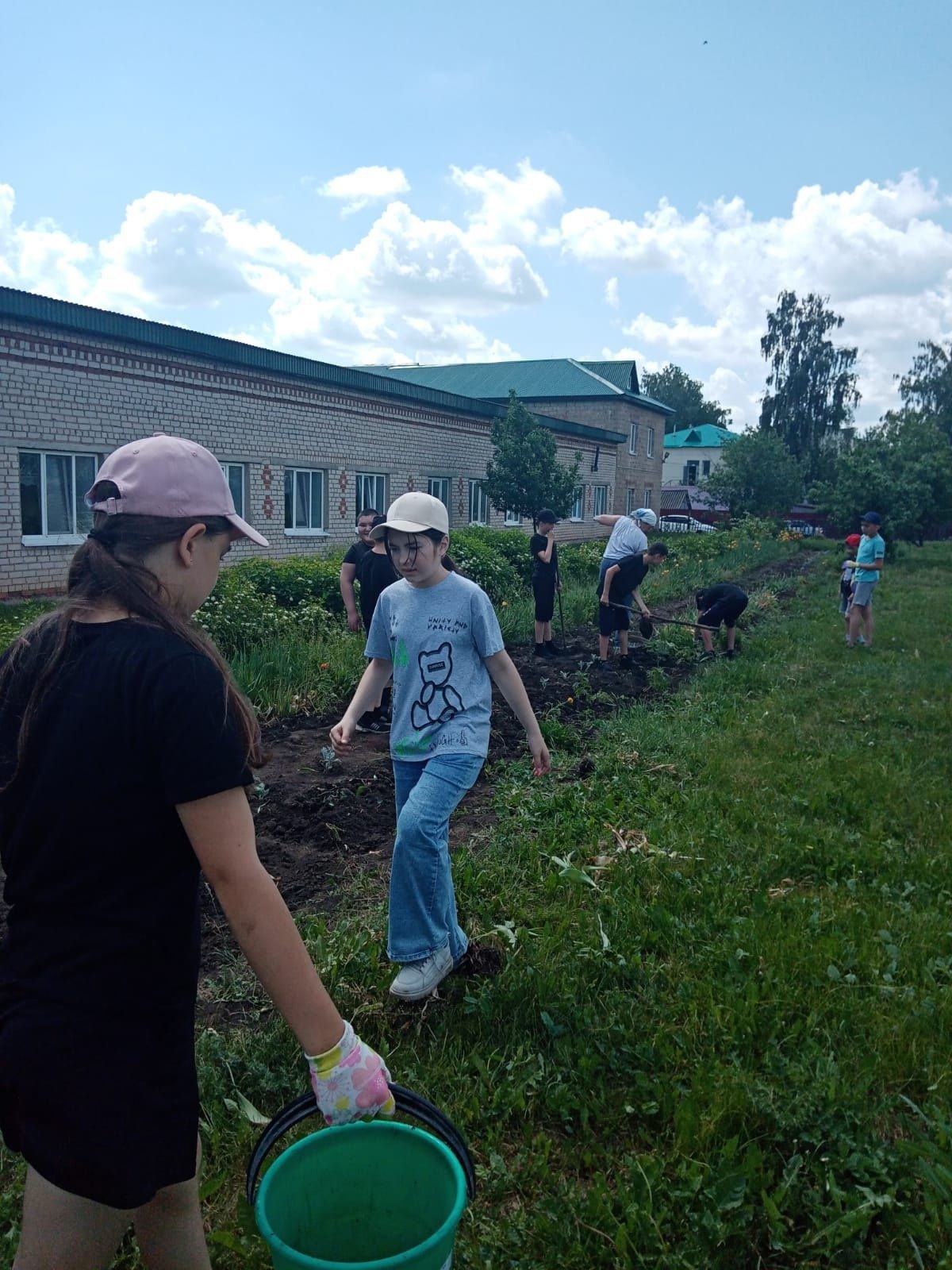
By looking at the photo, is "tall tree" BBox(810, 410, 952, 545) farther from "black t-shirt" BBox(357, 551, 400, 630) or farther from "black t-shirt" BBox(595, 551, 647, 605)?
"black t-shirt" BBox(357, 551, 400, 630)

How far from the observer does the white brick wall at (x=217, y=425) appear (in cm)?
1299

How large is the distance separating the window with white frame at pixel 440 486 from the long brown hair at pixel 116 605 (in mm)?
22432

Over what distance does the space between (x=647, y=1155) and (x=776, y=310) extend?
181ft

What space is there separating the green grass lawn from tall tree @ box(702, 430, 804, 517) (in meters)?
38.8

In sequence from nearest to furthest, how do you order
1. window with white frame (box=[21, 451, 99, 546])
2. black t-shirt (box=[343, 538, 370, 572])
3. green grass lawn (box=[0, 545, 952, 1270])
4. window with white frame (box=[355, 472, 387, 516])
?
green grass lawn (box=[0, 545, 952, 1270]) < black t-shirt (box=[343, 538, 370, 572]) < window with white frame (box=[21, 451, 99, 546]) < window with white frame (box=[355, 472, 387, 516])

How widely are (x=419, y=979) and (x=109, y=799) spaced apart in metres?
2.21

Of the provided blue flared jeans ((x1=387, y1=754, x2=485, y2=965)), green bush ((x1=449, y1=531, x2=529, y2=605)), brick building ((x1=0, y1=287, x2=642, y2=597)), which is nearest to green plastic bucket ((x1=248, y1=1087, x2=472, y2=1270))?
blue flared jeans ((x1=387, y1=754, x2=485, y2=965))

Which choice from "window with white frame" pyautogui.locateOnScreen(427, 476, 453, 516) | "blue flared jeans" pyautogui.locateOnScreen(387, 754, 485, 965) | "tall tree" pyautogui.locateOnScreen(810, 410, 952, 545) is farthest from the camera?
"tall tree" pyautogui.locateOnScreen(810, 410, 952, 545)

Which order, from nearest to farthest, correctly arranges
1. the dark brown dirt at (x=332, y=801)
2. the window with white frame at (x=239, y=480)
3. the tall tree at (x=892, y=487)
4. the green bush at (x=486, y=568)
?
1. the dark brown dirt at (x=332, y=801)
2. the green bush at (x=486, y=568)
3. the window with white frame at (x=239, y=480)
4. the tall tree at (x=892, y=487)

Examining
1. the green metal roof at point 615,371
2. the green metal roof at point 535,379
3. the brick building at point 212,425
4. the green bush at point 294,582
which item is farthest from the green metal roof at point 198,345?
the green metal roof at point 615,371

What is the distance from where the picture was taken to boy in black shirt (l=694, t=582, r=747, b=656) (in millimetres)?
11281

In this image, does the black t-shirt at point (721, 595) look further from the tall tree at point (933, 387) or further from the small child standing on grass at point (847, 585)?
the tall tree at point (933, 387)

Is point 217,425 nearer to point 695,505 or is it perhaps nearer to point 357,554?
point 357,554

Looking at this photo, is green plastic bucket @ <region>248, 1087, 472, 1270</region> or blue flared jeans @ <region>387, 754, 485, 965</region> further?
blue flared jeans @ <region>387, 754, 485, 965</region>
